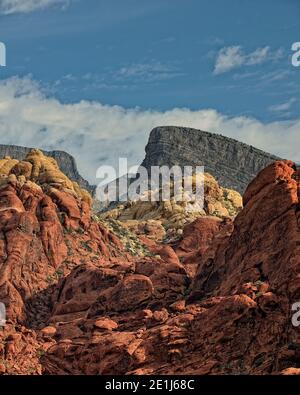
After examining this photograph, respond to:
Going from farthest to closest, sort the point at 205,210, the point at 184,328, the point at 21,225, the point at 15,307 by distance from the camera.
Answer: the point at 205,210 < the point at 21,225 < the point at 15,307 < the point at 184,328

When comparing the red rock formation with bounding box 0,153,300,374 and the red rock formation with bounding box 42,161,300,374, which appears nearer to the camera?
the red rock formation with bounding box 42,161,300,374

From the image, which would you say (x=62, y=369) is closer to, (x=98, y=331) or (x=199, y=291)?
(x=98, y=331)

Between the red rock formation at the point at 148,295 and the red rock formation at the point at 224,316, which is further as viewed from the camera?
the red rock formation at the point at 148,295

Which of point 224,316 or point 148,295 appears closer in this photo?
point 224,316

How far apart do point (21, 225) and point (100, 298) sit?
2529cm

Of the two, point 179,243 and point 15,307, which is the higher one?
point 179,243

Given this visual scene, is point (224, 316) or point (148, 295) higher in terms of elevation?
point (148, 295)
